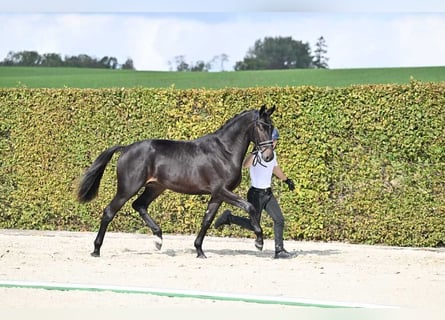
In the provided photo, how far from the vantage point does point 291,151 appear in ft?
43.0

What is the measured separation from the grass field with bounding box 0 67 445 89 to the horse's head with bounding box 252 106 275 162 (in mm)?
20911

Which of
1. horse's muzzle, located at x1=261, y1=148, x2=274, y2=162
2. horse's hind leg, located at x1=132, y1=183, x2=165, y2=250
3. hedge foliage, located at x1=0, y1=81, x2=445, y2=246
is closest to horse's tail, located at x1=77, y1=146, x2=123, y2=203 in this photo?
horse's hind leg, located at x1=132, y1=183, x2=165, y2=250

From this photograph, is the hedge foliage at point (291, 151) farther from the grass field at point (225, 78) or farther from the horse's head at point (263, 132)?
the grass field at point (225, 78)

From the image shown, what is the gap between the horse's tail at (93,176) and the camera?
11.1 meters

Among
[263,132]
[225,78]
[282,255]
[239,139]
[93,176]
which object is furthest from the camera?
[225,78]

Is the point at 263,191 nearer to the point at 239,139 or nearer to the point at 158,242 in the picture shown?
the point at 239,139

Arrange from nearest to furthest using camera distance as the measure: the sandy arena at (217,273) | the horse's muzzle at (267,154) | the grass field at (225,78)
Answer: the sandy arena at (217,273)
the horse's muzzle at (267,154)
the grass field at (225,78)

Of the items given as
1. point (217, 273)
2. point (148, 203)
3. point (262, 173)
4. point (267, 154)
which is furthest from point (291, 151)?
point (217, 273)

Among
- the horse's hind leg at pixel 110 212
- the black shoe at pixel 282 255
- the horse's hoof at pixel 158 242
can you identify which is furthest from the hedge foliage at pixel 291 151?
the horse's hind leg at pixel 110 212

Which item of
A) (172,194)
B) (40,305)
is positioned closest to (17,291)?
(40,305)

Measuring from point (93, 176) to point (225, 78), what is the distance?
24796 mm

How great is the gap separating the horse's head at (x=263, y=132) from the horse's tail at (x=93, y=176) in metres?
1.92

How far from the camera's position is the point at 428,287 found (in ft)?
29.0

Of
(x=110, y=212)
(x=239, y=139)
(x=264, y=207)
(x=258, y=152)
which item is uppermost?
(x=239, y=139)
